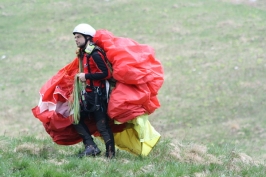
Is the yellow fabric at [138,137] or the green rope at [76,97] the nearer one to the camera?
the green rope at [76,97]

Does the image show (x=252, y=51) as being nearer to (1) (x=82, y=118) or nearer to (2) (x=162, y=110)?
(2) (x=162, y=110)

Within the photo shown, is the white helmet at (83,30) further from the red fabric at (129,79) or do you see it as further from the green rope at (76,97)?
the green rope at (76,97)

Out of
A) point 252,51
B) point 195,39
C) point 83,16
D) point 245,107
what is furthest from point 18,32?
point 245,107

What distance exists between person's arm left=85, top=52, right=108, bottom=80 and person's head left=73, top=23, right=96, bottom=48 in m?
0.27

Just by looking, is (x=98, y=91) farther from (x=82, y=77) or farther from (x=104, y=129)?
(x=104, y=129)

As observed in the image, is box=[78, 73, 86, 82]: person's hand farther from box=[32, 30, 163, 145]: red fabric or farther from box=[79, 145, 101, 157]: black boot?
box=[79, 145, 101, 157]: black boot

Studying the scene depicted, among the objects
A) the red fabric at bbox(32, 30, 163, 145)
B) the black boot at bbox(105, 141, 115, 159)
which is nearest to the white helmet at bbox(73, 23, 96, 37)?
the red fabric at bbox(32, 30, 163, 145)

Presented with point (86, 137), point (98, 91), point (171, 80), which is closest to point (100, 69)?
point (98, 91)

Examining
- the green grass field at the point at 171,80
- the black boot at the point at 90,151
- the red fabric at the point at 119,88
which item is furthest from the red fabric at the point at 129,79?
the green grass field at the point at 171,80

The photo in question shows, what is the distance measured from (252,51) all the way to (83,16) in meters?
10.2

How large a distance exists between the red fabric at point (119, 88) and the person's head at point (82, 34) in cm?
15

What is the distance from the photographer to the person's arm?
22.9 feet

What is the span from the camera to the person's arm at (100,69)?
6.96m

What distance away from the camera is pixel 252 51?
71.6 ft
